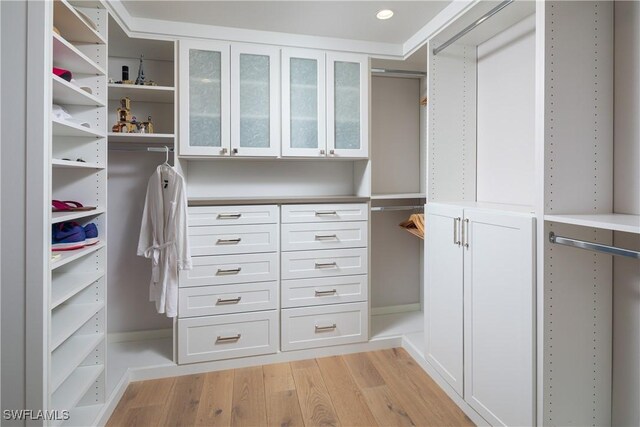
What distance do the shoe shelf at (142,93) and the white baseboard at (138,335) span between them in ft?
5.67

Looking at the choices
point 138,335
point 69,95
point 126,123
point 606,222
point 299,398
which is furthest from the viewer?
point 138,335

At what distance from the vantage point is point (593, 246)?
3.86ft

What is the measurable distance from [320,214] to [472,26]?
1.46 m

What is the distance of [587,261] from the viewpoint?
1407 millimetres

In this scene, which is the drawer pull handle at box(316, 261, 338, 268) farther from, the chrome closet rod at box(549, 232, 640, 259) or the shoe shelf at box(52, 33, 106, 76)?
the shoe shelf at box(52, 33, 106, 76)

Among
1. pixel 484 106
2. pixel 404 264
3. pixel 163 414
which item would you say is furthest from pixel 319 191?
pixel 163 414

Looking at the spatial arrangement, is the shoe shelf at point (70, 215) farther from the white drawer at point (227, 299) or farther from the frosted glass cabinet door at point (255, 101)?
the frosted glass cabinet door at point (255, 101)

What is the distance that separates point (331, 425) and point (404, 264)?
1648 millimetres

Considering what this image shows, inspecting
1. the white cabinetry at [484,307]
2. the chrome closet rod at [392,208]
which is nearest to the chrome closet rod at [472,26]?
the white cabinetry at [484,307]

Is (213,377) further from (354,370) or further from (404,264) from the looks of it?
(404,264)

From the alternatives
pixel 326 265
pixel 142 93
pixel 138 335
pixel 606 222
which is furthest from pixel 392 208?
pixel 138 335

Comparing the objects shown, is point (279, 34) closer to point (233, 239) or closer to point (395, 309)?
point (233, 239)

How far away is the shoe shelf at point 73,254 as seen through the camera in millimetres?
1366

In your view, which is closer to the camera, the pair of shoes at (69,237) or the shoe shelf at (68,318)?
the shoe shelf at (68,318)
